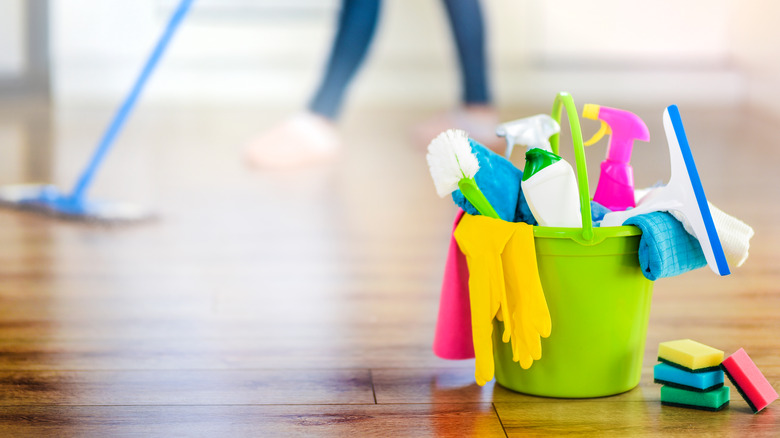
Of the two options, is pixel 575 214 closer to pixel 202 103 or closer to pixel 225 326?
pixel 225 326

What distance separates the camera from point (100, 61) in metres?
3.49

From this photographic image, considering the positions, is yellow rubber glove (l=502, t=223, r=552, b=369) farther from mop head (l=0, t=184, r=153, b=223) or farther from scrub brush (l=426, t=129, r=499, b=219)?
mop head (l=0, t=184, r=153, b=223)

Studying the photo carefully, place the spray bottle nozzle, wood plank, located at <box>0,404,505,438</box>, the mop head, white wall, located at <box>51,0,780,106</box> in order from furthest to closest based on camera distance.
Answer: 1. white wall, located at <box>51,0,780,106</box>
2. the mop head
3. the spray bottle nozzle
4. wood plank, located at <box>0,404,505,438</box>

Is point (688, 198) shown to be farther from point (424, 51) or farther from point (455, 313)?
point (424, 51)

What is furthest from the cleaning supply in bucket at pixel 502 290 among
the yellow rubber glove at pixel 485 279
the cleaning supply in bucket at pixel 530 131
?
the cleaning supply in bucket at pixel 530 131

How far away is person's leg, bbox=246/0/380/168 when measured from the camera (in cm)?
232

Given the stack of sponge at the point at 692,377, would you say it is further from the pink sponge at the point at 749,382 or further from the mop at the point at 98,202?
the mop at the point at 98,202

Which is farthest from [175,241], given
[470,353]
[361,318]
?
[470,353]

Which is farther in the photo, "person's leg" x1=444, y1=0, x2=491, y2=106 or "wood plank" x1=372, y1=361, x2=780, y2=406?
"person's leg" x1=444, y1=0, x2=491, y2=106

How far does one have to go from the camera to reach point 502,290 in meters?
0.90

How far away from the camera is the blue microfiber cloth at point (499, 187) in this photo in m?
0.92

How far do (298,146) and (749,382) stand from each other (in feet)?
5.23

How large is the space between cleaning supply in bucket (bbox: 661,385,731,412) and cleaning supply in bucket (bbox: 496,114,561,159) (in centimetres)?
28

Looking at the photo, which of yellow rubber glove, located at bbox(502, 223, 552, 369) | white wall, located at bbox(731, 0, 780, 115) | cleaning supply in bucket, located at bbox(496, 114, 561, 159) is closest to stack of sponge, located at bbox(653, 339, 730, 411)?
yellow rubber glove, located at bbox(502, 223, 552, 369)
